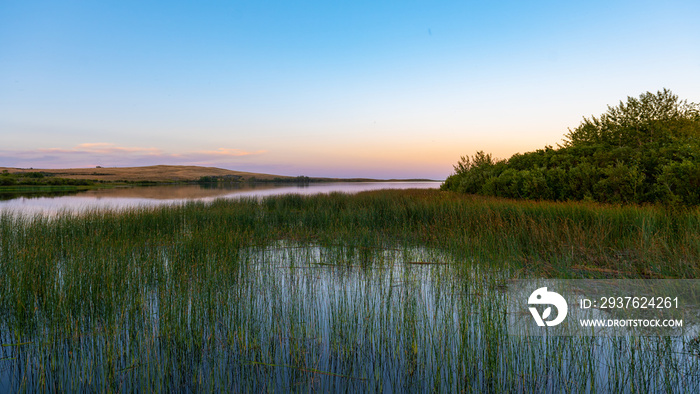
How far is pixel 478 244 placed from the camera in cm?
627

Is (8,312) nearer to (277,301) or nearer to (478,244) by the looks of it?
(277,301)

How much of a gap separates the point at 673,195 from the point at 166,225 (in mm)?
15729

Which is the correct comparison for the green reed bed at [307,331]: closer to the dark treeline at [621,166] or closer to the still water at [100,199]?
the dark treeline at [621,166]

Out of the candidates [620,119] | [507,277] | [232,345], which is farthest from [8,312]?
[620,119]

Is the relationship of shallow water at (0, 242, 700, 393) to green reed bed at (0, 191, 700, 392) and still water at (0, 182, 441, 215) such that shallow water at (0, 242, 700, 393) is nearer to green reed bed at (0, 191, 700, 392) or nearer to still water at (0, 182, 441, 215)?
green reed bed at (0, 191, 700, 392)

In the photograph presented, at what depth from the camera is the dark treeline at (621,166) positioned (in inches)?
352

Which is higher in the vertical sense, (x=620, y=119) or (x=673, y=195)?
(x=620, y=119)

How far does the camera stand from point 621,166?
10.2 meters

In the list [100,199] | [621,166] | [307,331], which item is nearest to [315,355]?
[307,331]

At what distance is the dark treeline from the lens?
352 inches

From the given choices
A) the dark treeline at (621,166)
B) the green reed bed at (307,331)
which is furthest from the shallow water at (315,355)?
the dark treeline at (621,166)

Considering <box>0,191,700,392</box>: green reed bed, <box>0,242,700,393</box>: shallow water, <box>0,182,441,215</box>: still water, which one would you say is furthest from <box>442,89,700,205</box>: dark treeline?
<box>0,182,441,215</box>: still water

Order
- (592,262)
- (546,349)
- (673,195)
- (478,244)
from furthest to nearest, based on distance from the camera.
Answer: (673,195)
(478,244)
(592,262)
(546,349)

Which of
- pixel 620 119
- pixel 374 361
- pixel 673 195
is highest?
pixel 620 119
